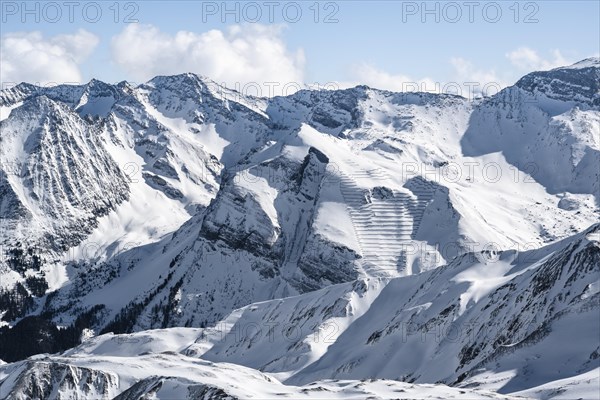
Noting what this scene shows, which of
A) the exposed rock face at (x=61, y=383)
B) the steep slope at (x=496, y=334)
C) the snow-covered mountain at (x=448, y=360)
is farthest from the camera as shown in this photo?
the exposed rock face at (x=61, y=383)

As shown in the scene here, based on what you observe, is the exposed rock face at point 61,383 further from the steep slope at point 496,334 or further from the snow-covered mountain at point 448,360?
the steep slope at point 496,334

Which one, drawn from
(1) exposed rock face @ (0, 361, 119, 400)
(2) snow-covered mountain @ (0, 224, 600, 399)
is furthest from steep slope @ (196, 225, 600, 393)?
(1) exposed rock face @ (0, 361, 119, 400)

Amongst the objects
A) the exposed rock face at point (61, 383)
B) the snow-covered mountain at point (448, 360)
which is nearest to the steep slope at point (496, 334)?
the snow-covered mountain at point (448, 360)

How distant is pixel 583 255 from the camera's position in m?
144

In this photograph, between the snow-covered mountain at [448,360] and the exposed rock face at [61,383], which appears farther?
the exposed rock face at [61,383]

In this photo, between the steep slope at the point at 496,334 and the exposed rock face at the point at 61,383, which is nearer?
the steep slope at the point at 496,334

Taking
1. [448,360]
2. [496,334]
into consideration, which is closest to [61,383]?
[448,360]

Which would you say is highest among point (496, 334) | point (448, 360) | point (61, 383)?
point (496, 334)

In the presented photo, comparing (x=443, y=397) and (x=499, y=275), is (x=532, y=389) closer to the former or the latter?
(x=443, y=397)

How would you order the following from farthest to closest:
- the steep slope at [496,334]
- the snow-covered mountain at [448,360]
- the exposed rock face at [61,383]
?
the exposed rock face at [61,383] → the steep slope at [496,334] → the snow-covered mountain at [448,360]

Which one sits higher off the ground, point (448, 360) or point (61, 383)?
point (61, 383)

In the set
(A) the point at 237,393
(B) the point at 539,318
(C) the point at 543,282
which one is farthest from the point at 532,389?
(C) the point at 543,282

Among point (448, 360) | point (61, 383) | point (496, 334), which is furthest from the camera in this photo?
point (448, 360)

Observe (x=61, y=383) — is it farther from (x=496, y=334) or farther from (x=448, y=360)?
(x=496, y=334)
